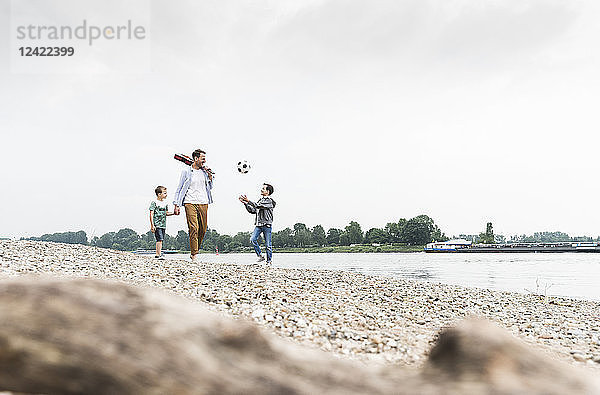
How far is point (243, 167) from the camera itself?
14.9 m

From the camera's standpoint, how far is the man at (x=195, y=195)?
13.2 metres

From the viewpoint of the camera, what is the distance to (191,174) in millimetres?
13242

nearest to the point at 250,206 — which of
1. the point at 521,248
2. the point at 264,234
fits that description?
the point at 264,234

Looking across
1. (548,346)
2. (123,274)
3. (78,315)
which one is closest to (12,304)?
(78,315)

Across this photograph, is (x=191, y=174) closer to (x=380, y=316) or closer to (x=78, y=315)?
(x=380, y=316)

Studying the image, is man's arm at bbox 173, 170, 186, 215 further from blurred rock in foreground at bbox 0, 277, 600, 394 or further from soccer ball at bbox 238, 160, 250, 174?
blurred rock in foreground at bbox 0, 277, 600, 394

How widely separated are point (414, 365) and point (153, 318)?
3.66 m

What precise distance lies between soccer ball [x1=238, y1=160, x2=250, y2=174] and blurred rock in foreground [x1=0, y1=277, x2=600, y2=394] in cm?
1265

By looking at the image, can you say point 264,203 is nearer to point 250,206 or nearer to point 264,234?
point 250,206

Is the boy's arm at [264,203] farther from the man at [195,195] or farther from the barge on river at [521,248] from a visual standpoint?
the barge on river at [521,248]

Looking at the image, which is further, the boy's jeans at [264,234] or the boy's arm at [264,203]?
the boy's jeans at [264,234]

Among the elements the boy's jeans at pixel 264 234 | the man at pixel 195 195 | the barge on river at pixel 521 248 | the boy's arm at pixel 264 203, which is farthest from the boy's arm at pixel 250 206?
the barge on river at pixel 521 248

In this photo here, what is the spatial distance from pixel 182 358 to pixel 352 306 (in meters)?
6.14

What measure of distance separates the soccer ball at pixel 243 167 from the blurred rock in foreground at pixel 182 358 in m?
12.7
